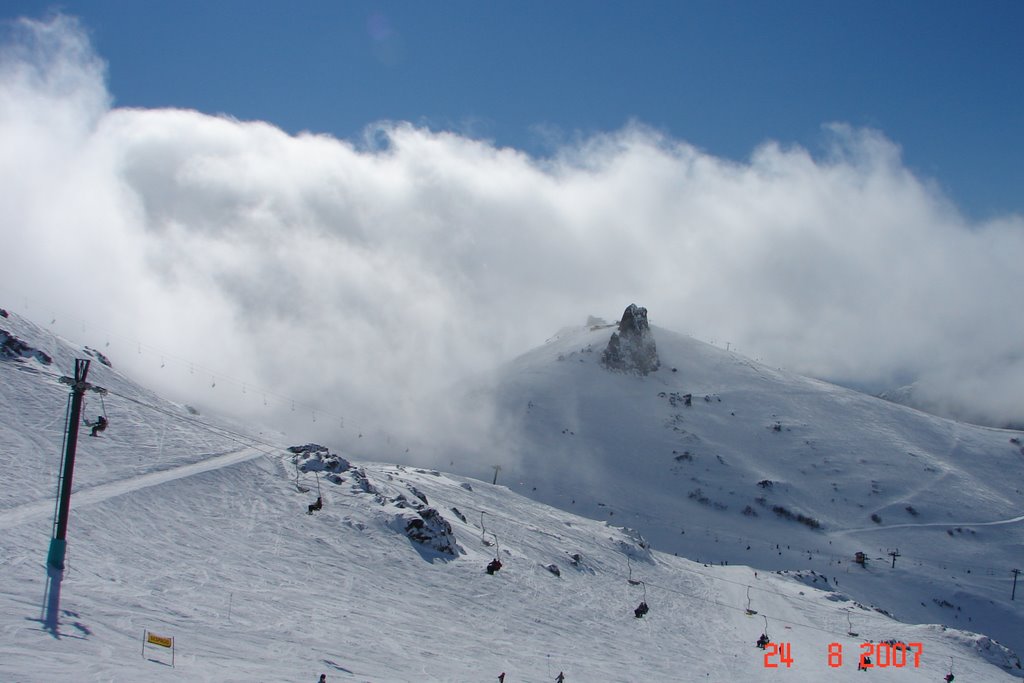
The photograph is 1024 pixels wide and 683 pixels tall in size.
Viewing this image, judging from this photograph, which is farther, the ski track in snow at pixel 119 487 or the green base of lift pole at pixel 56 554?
the ski track in snow at pixel 119 487

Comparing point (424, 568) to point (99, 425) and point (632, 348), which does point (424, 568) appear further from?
point (632, 348)

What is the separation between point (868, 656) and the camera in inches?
2019

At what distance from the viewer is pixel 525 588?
45469 millimetres

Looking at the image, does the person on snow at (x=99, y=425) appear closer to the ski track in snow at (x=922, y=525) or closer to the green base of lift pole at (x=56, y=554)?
the green base of lift pole at (x=56, y=554)

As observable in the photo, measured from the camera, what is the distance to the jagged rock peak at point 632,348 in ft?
Answer: 502

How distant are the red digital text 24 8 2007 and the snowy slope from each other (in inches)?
1221

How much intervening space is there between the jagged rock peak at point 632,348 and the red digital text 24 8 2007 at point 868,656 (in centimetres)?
9803

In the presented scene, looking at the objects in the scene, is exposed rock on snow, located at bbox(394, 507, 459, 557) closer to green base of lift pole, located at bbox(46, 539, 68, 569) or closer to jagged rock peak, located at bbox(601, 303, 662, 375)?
green base of lift pole, located at bbox(46, 539, 68, 569)

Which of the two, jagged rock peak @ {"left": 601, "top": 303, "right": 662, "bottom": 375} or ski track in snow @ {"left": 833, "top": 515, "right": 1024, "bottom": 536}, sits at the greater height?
jagged rock peak @ {"left": 601, "top": 303, "right": 662, "bottom": 375}

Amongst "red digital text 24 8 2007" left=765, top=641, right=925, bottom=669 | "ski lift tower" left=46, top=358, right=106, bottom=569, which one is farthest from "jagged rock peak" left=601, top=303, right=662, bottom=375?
"ski lift tower" left=46, top=358, right=106, bottom=569

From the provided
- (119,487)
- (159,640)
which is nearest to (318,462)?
(119,487)

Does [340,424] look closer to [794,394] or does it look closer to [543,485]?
[543,485]

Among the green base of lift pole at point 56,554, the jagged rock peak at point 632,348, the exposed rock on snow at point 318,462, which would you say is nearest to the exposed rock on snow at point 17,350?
the exposed rock on snow at point 318,462

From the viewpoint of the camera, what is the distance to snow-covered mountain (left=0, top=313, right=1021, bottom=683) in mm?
26922
